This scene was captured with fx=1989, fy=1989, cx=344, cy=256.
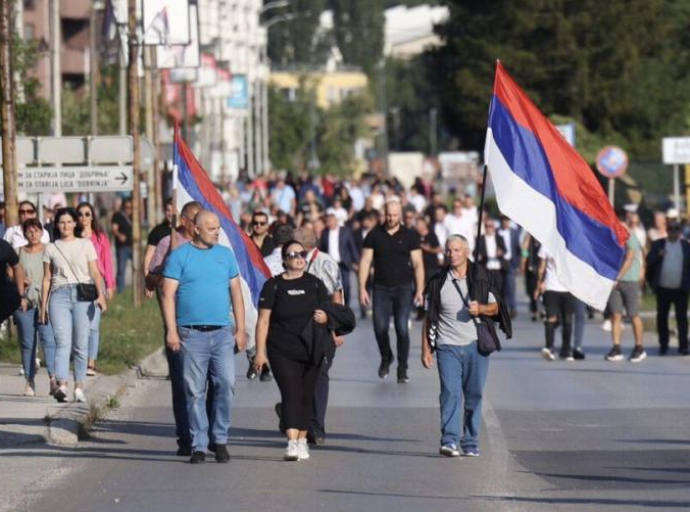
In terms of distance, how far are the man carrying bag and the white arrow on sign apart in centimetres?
1122

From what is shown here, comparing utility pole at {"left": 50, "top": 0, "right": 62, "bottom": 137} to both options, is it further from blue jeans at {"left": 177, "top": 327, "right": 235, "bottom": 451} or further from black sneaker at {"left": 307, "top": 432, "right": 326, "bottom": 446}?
blue jeans at {"left": 177, "top": 327, "right": 235, "bottom": 451}

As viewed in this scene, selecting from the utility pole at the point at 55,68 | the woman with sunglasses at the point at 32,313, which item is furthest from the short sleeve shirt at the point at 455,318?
the utility pole at the point at 55,68

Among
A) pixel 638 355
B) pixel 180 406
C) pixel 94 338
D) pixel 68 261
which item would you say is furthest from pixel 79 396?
pixel 638 355

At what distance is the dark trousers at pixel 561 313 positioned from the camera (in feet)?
75.3

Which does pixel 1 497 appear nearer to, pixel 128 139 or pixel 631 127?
pixel 128 139

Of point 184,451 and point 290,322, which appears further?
point 184,451

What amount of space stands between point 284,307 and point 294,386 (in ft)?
1.79

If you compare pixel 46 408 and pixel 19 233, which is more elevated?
pixel 19 233

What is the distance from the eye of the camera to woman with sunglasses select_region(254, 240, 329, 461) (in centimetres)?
1347

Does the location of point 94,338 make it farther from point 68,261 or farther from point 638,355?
point 638,355

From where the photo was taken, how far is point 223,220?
50.1 feet

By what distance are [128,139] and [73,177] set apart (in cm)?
106

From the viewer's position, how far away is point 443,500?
1132 centimetres

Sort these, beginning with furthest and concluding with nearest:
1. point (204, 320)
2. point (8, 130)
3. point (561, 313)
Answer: point (561, 313)
point (8, 130)
point (204, 320)
